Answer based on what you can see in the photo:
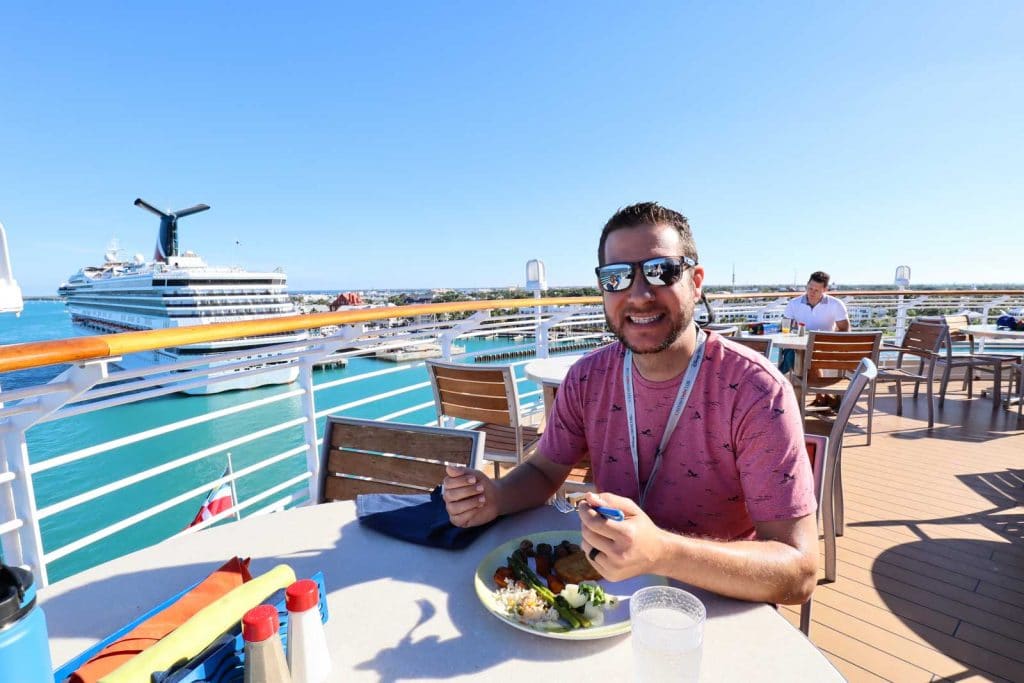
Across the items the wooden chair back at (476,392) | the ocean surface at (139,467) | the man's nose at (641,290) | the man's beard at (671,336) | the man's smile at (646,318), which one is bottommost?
the ocean surface at (139,467)

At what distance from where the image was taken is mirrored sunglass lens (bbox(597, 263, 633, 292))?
112 centimetres

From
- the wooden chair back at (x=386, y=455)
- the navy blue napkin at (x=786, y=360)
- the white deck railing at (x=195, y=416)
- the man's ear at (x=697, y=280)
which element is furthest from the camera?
the navy blue napkin at (x=786, y=360)

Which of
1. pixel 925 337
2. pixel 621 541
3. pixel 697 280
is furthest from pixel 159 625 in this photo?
pixel 925 337

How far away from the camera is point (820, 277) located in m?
4.05

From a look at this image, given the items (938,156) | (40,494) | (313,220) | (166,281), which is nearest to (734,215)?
(938,156)

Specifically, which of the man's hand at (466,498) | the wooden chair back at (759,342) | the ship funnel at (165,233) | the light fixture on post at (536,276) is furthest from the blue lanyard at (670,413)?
the ship funnel at (165,233)

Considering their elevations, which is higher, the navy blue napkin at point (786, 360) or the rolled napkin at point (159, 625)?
the rolled napkin at point (159, 625)

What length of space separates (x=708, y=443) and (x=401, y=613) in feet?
2.25

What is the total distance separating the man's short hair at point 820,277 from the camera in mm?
4016

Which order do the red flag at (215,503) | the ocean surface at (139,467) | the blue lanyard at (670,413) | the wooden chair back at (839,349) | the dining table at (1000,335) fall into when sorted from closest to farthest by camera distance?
the blue lanyard at (670,413) → the red flag at (215,503) → the wooden chair back at (839,349) → the dining table at (1000,335) → the ocean surface at (139,467)

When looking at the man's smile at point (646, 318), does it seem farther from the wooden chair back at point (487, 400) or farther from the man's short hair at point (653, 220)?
the wooden chair back at point (487, 400)

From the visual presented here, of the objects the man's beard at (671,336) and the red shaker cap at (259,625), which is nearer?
the red shaker cap at (259,625)

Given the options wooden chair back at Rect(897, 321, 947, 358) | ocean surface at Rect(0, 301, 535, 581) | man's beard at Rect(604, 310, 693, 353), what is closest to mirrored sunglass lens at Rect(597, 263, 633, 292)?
man's beard at Rect(604, 310, 693, 353)

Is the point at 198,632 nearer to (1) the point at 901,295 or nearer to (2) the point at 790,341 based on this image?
(2) the point at 790,341
